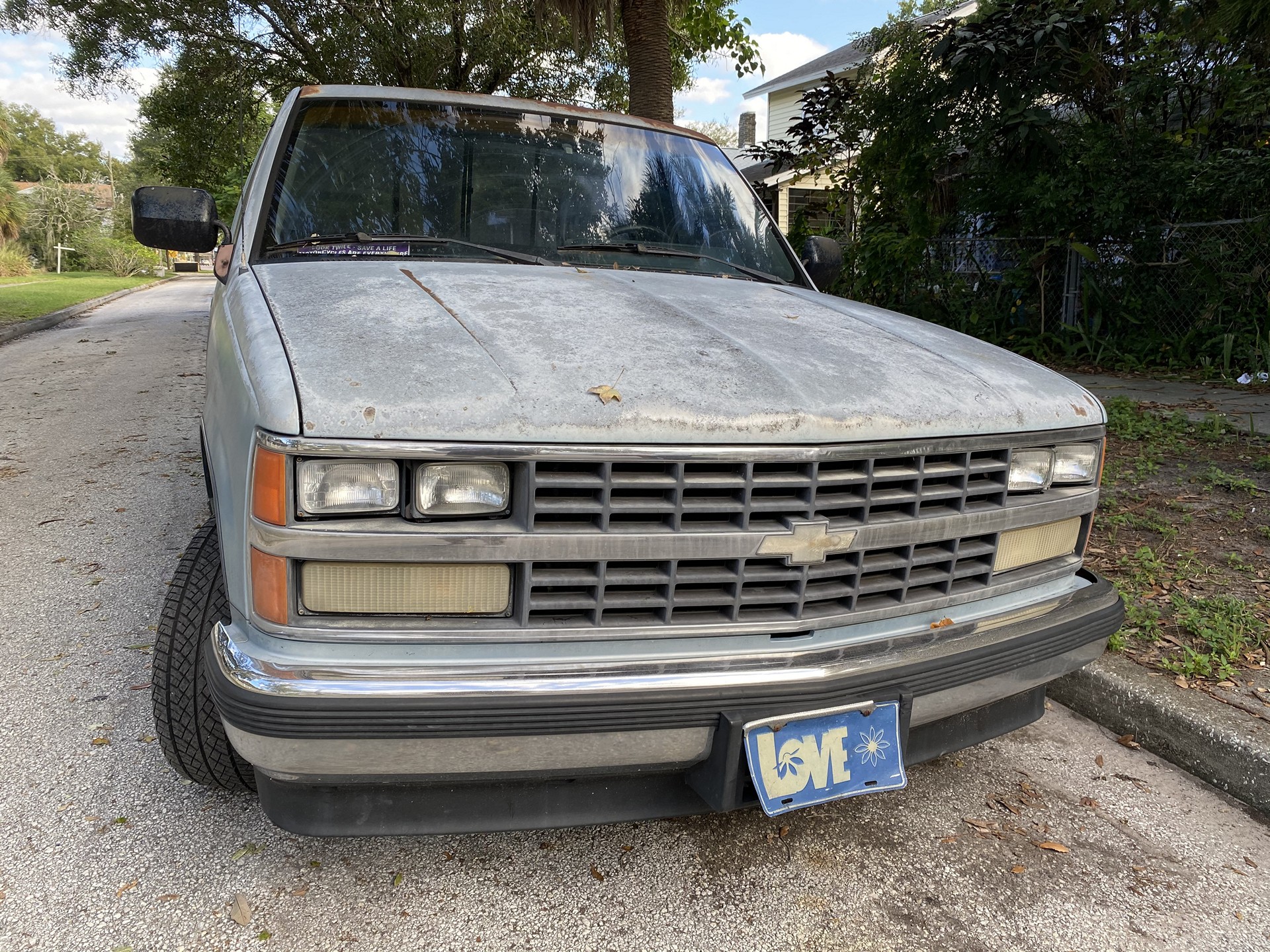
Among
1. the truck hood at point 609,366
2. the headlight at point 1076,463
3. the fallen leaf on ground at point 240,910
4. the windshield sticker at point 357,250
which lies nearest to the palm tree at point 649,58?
the windshield sticker at point 357,250

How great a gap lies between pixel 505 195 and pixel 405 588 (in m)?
1.76

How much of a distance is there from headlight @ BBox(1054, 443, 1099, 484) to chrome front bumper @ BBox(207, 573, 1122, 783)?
2.28ft

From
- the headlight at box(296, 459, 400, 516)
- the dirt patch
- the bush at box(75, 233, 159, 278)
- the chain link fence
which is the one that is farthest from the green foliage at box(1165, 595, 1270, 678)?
the bush at box(75, 233, 159, 278)

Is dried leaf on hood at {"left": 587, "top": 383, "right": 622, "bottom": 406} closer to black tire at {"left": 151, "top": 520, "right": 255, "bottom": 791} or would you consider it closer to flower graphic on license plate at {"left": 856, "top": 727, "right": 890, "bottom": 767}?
flower graphic on license plate at {"left": 856, "top": 727, "right": 890, "bottom": 767}

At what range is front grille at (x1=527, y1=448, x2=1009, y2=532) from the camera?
5.33ft

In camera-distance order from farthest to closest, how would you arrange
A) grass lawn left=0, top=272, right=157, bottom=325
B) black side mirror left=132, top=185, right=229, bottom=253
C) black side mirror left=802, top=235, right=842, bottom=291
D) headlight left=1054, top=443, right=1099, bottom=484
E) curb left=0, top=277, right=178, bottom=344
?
1. grass lawn left=0, top=272, right=157, bottom=325
2. curb left=0, top=277, right=178, bottom=344
3. black side mirror left=802, top=235, right=842, bottom=291
4. black side mirror left=132, top=185, right=229, bottom=253
5. headlight left=1054, top=443, right=1099, bottom=484

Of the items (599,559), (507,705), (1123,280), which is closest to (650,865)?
(507,705)

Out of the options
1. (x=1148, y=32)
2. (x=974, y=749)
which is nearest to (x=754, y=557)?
(x=974, y=749)

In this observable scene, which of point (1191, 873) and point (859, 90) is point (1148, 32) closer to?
point (859, 90)

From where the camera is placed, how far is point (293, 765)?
158 centimetres

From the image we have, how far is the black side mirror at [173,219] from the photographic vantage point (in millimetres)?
2877

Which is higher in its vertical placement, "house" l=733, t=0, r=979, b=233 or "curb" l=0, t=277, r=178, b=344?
"house" l=733, t=0, r=979, b=233

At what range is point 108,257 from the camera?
3881 centimetres

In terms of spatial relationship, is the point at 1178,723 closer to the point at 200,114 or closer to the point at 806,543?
the point at 806,543
